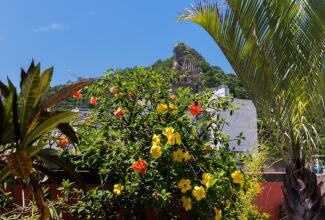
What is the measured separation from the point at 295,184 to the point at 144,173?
74.4 inches

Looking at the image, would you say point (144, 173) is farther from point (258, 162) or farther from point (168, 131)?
point (258, 162)

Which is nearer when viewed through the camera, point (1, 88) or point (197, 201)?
point (1, 88)

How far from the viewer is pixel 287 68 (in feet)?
18.7

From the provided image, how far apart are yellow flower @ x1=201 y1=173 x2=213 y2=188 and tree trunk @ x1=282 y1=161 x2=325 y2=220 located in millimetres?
1328

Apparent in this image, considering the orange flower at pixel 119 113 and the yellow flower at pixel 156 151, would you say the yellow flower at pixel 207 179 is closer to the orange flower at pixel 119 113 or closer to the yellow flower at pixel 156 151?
the yellow flower at pixel 156 151

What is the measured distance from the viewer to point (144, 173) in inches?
184

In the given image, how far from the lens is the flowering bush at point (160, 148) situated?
4.75 meters

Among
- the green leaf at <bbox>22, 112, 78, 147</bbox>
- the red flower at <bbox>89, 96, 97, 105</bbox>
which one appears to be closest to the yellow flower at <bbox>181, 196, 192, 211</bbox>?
the red flower at <bbox>89, 96, 97, 105</bbox>

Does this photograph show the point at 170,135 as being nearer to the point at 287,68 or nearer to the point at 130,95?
the point at 130,95

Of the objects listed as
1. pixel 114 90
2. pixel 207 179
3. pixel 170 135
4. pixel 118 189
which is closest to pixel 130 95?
pixel 114 90

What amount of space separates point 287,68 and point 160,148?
6.09ft

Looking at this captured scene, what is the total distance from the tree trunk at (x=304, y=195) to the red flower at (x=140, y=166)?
1.89m

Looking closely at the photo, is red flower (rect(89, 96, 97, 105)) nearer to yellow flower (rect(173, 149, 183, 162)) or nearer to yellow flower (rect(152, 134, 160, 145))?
yellow flower (rect(152, 134, 160, 145))

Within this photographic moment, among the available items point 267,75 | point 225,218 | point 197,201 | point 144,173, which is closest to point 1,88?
point 144,173
